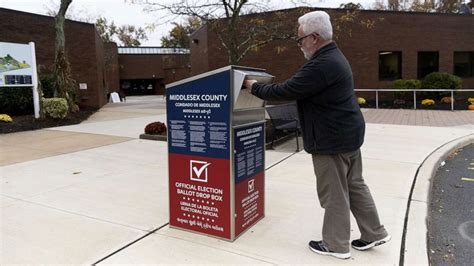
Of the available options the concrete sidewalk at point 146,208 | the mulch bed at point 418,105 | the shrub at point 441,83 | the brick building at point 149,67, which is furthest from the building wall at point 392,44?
the brick building at point 149,67

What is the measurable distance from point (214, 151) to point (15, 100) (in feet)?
47.0

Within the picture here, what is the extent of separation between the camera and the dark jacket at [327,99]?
2938 mm

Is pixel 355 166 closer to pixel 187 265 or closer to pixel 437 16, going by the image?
pixel 187 265

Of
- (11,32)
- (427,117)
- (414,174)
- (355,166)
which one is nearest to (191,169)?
(355,166)

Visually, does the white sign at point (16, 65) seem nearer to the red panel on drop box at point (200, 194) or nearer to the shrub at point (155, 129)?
the shrub at point (155, 129)

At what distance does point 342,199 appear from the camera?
308 cm

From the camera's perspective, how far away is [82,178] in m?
5.88

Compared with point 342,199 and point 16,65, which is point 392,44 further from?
point 342,199

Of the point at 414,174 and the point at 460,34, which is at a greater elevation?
the point at 460,34

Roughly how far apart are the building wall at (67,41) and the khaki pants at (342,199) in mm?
18089

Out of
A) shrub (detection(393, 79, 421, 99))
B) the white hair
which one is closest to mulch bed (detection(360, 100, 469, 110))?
shrub (detection(393, 79, 421, 99))

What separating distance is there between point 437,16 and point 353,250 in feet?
69.9

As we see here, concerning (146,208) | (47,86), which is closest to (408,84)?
(47,86)

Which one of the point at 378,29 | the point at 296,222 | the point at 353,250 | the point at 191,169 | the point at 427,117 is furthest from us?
the point at 378,29
